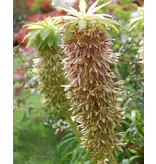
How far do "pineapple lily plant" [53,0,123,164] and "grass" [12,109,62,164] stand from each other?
0.38 metres

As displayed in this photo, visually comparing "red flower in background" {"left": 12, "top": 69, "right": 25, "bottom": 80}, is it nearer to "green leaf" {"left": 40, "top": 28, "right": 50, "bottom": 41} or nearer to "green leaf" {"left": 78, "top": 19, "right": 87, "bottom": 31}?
"green leaf" {"left": 40, "top": 28, "right": 50, "bottom": 41}

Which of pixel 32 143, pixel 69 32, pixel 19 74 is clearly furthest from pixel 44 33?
pixel 19 74

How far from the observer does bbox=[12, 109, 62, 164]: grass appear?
121cm

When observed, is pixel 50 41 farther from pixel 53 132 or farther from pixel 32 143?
pixel 53 132

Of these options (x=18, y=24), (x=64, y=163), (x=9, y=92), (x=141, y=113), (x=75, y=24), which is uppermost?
(x=18, y=24)

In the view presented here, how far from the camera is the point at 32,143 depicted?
4.42 feet

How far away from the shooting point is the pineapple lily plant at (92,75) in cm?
79

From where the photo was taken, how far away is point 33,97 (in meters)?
1.93

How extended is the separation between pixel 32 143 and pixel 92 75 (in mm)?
607

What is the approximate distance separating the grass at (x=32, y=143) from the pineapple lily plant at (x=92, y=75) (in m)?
0.38
